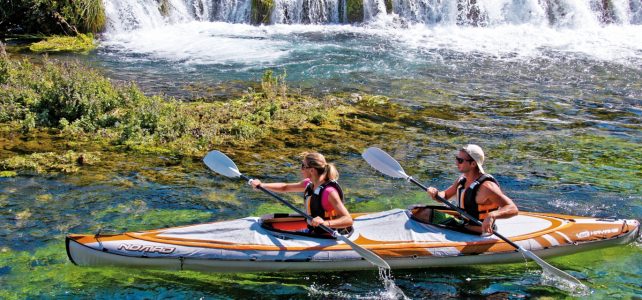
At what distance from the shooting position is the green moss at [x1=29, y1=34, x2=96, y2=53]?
15703mm

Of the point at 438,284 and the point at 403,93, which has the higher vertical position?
the point at 403,93

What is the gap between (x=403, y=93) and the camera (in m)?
13.3

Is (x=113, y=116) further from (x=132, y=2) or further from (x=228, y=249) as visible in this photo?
(x=132, y=2)

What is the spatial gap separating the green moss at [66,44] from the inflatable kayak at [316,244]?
35.6 ft

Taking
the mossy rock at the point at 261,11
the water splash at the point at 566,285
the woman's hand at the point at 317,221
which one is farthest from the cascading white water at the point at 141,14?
the water splash at the point at 566,285

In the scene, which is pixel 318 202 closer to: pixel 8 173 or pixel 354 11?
pixel 8 173

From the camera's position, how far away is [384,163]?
7730 millimetres

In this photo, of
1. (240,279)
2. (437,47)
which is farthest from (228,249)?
(437,47)

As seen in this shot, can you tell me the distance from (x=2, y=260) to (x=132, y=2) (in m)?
13.2

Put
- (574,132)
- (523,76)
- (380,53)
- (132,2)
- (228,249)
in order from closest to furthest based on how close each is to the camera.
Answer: (228,249), (574,132), (523,76), (380,53), (132,2)

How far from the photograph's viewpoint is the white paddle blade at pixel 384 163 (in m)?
7.64

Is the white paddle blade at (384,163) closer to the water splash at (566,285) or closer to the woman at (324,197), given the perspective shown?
the woman at (324,197)

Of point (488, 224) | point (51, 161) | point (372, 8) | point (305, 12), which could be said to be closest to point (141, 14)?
point (305, 12)

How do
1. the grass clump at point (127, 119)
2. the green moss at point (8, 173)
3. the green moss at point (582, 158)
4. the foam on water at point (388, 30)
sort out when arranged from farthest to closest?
the foam on water at point (388, 30) → the grass clump at point (127, 119) → the green moss at point (582, 158) → the green moss at point (8, 173)
